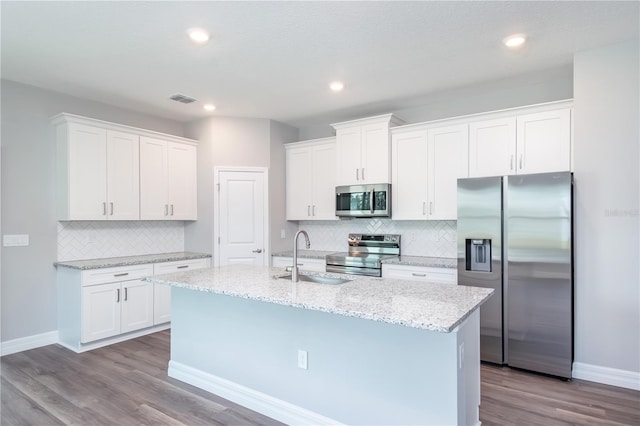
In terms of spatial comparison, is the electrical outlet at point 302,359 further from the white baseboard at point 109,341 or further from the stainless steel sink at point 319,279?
the white baseboard at point 109,341

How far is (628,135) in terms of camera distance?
3.02 m

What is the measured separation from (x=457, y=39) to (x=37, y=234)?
451 centimetres

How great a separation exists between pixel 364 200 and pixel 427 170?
0.82m

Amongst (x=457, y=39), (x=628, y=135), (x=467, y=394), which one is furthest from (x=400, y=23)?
(x=467, y=394)

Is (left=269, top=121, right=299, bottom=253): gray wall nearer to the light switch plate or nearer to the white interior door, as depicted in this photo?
the white interior door

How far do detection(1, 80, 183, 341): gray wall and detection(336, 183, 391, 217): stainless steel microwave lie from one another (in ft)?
10.8

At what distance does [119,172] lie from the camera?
14.3 ft

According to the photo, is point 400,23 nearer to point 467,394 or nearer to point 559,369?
point 467,394

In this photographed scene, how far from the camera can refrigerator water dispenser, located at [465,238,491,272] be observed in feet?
11.4

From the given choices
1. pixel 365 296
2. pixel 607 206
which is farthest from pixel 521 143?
pixel 365 296

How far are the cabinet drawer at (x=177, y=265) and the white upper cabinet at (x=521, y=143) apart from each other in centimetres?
349

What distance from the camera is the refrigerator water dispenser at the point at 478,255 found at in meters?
3.49

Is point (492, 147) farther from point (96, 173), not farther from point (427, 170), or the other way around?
point (96, 173)

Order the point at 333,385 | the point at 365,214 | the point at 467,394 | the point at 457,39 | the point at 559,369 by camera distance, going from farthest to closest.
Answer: the point at 365,214 < the point at 559,369 < the point at 457,39 < the point at 333,385 < the point at 467,394
